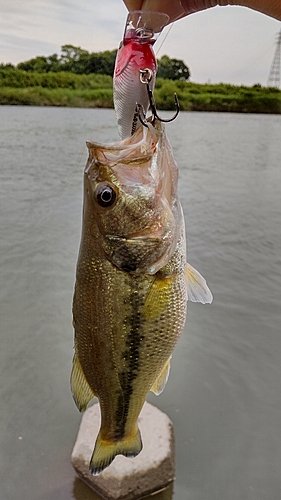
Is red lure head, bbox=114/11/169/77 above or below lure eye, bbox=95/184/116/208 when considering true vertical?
above

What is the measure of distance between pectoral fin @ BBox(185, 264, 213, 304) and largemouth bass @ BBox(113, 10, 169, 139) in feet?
1.73

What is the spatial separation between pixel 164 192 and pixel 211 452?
113 inches

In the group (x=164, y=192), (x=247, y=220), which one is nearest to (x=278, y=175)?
(x=247, y=220)

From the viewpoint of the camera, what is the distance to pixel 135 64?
146 centimetres

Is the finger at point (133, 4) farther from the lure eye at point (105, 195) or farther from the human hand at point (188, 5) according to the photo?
the lure eye at point (105, 195)

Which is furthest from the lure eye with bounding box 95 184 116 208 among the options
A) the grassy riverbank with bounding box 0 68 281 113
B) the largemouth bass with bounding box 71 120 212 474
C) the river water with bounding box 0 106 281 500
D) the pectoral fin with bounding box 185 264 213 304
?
the grassy riverbank with bounding box 0 68 281 113

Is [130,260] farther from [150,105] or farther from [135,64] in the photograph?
[135,64]

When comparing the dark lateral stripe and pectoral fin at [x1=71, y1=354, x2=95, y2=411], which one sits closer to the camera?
the dark lateral stripe

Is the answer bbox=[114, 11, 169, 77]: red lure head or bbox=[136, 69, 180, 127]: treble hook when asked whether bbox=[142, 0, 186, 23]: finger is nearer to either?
bbox=[114, 11, 169, 77]: red lure head

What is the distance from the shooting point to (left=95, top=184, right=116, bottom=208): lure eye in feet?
4.38

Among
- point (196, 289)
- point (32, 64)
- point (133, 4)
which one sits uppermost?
point (32, 64)

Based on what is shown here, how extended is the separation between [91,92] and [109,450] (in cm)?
1740

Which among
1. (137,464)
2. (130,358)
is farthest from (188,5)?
(137,464)

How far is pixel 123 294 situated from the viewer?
1.37m
